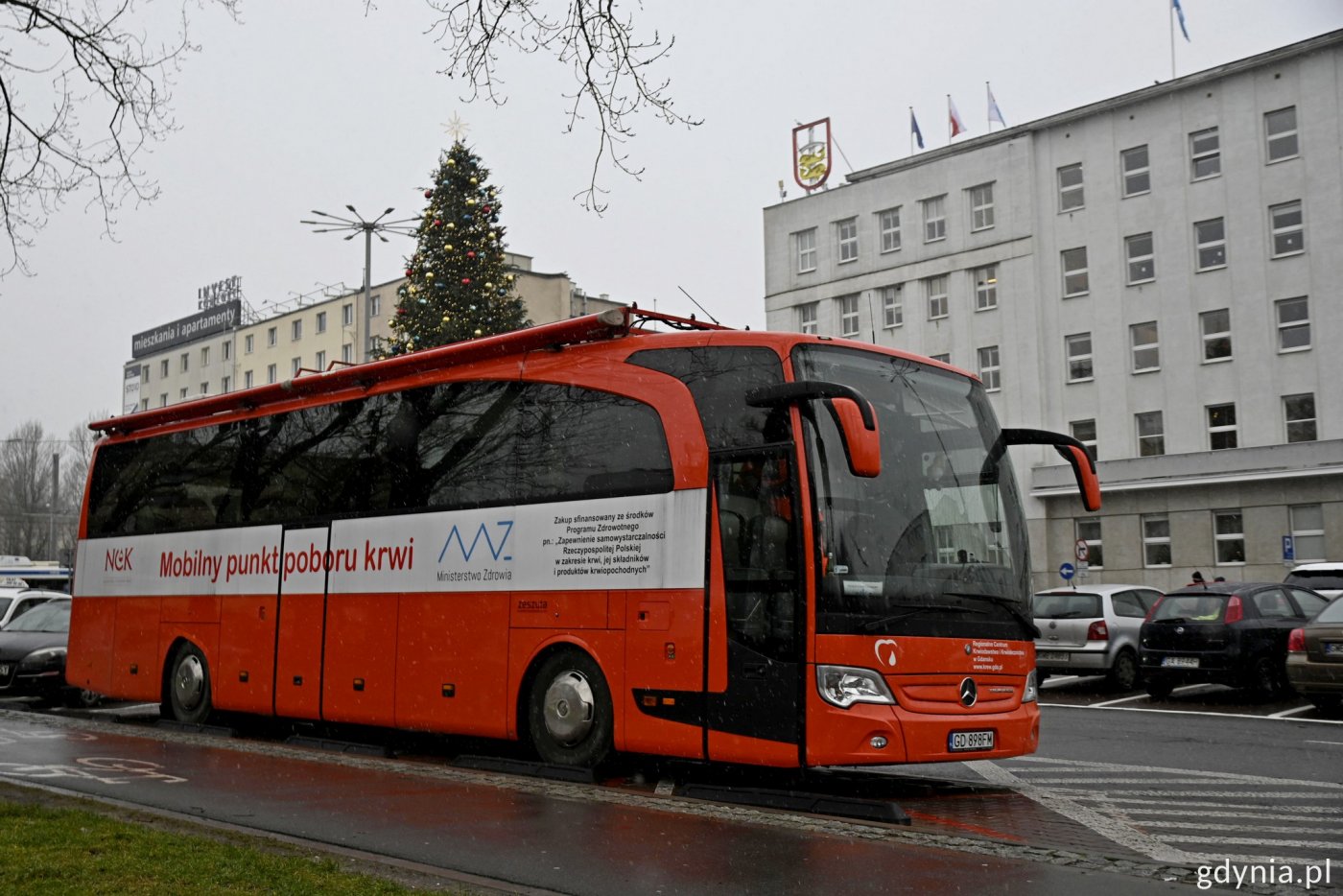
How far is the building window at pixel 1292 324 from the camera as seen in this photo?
148 feet

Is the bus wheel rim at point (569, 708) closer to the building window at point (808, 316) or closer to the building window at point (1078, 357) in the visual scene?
the building window at point (1078, 357)

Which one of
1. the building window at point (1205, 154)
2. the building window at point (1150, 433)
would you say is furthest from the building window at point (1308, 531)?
the building window at point (1205, 154)

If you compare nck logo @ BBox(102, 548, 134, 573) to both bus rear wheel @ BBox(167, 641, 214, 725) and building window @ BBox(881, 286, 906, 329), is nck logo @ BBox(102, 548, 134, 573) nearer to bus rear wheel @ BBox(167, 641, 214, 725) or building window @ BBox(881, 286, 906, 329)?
bus rear wheel @ BBox(167, 641, 214, 725)

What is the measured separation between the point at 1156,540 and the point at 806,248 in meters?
21.3

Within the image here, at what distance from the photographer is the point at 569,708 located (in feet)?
37.7

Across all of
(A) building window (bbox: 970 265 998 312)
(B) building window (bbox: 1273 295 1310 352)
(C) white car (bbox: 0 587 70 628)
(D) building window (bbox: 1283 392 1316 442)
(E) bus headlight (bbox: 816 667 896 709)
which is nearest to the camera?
(E) bus headlight (bbox: 816 667 896 709)

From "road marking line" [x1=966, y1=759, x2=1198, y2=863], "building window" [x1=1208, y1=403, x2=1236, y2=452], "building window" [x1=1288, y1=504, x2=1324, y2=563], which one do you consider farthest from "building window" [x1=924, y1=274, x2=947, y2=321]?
"road marking line" [x1=966, y1=759, x2=1198, y2=863]

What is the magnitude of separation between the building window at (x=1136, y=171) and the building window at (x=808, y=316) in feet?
49.4

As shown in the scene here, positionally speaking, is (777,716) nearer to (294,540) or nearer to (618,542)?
(618,542)

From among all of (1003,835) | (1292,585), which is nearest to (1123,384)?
(1292,585)

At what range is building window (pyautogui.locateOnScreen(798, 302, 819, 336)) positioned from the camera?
201 ft

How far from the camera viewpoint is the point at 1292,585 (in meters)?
21.1

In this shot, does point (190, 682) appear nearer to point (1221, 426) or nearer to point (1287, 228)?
point (1221, 426)

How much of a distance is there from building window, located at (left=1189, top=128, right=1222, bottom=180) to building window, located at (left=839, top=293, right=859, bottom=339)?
15529 millimetres
